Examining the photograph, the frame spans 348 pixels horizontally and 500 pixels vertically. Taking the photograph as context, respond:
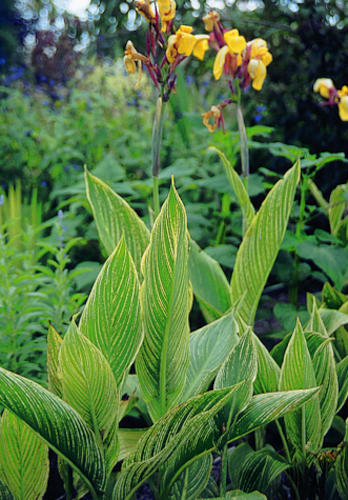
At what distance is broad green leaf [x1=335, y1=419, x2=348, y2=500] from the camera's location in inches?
42.6

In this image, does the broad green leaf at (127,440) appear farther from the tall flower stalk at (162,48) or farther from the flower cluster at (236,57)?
the flower cluster at (236,57)

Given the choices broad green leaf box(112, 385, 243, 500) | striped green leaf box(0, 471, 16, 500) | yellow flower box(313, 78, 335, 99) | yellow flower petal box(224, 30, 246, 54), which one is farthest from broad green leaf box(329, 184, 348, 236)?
striped green leaf box(0, 471, 16, 500)

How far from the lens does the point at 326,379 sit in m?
1.13

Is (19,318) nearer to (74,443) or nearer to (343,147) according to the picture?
(74,443)

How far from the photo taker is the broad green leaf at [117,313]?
96 centimetres

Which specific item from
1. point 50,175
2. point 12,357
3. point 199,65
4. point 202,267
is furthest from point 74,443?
point 199,65

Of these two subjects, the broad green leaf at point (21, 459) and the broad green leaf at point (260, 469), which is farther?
the broad green leaf at point (260, 469)

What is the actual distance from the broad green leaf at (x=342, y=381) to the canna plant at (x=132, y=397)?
0.59 ft

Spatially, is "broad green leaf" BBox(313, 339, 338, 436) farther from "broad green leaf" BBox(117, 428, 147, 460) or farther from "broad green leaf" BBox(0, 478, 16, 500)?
"broad green leaf" BBox(0, 478, 16, 500)

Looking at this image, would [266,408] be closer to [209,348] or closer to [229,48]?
[209,348]

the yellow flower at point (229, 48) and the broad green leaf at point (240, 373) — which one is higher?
the yellow flower at point (229, 48)

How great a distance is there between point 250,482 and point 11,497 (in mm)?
539

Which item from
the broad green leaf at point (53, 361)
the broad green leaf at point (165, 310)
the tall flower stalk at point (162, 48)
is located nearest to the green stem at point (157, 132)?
the tall flower stalk at point (162, 48)

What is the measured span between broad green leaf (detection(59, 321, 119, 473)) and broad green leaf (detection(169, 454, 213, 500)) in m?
0.18
